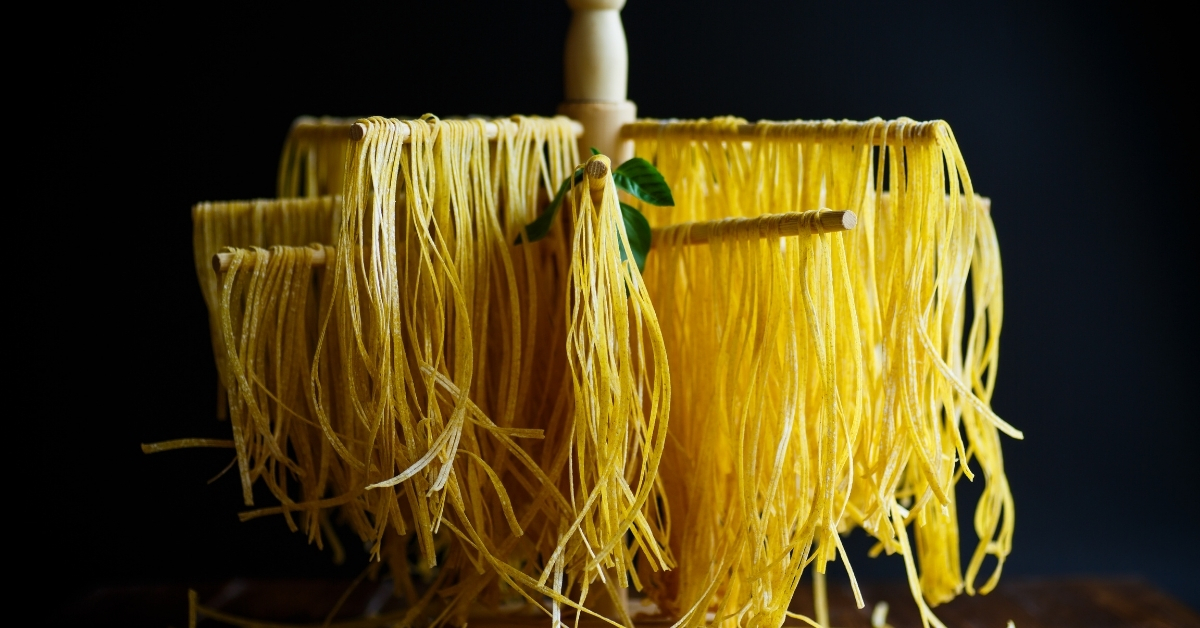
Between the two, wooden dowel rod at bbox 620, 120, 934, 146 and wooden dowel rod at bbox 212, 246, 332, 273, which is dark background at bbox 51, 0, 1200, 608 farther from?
wooden dowel rod at bbox 212, 246, 332, 273

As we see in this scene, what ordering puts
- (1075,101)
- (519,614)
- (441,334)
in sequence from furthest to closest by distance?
(1075,101)
(519,614)
(441,334)

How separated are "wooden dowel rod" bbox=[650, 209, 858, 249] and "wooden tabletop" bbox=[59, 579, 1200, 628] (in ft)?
1.51

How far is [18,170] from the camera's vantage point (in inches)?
46.2

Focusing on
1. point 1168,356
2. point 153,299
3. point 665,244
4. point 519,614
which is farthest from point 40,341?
point 1168,356

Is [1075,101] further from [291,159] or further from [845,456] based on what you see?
[291,159]

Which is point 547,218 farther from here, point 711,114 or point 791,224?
point 711,114

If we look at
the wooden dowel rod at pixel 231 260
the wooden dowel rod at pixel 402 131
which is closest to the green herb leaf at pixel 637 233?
the wooden dowel rod at pixel 402 131

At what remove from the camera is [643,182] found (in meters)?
0.80

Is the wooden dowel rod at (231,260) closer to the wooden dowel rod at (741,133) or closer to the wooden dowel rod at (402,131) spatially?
the wooden dowel rod at (402,131)

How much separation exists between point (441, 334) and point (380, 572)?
61 cm

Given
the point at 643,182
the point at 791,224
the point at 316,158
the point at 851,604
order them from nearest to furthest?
the point at 791,224, the point at 643,182, the point at 316,158, the point at 851,604

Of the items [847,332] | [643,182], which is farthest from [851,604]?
[643,182]

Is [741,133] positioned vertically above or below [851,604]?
above

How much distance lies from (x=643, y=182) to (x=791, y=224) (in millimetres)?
146
